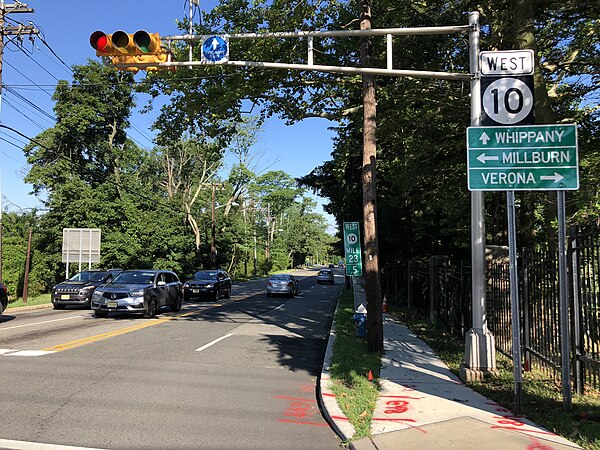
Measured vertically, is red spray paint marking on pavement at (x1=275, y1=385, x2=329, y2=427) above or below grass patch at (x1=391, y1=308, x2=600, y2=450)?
below

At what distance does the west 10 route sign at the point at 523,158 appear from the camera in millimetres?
5684

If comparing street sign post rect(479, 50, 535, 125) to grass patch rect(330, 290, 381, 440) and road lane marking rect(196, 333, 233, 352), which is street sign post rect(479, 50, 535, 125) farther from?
road lane marking rect(196, 333, 233, 352)

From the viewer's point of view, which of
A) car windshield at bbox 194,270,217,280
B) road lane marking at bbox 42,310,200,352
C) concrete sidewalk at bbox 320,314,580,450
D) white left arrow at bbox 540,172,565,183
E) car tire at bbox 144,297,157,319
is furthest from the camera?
car windshield at bbox 194,270,217,280

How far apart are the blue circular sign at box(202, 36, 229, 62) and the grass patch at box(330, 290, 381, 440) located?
19.5ft

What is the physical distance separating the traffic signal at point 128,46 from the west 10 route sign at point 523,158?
5.13m

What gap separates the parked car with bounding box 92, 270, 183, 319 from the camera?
50.4ft

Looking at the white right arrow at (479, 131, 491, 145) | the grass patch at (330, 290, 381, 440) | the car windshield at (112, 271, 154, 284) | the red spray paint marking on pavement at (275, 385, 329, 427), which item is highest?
the white right arrow at (479, 131, 491, 145)

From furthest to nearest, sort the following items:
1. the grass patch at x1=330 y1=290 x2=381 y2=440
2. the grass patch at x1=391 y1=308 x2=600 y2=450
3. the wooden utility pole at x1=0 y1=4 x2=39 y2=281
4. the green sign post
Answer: the wooden utility pole at x1=0 y1=4 x2=39 y2=281, the green sign post, the grass patch at x1=330 y1=290 x2=381 y2=440, the grass patch at x1=391 y1=308 x2=600 y2=450

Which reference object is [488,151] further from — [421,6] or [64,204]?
[64,204]

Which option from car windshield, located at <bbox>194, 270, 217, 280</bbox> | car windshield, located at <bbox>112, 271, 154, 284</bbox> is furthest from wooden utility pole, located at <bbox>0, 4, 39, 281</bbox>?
car windshield, located at <bbox>194, 270, 217, 280</bbox>

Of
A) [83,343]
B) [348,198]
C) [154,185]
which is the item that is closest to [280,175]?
[154,185]

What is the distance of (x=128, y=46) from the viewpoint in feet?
24.4

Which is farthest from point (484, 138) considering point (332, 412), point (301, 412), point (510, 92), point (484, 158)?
point (301, 412)

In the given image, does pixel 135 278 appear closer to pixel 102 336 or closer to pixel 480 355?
pixel 102 336
